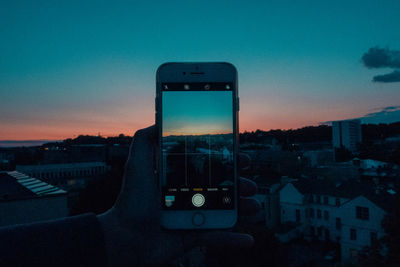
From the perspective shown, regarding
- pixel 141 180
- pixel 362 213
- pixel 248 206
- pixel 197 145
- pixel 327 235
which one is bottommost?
pixel 327 235

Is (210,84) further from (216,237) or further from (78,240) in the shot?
(78,240)

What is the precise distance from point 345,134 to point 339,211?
61022mm

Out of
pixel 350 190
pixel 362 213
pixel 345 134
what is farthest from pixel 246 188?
pixel 345 134

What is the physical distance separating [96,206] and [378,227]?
19765 millimetres

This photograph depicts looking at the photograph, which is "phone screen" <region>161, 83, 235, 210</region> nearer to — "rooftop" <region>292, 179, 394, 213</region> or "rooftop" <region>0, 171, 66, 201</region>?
"rooftop" <region>0, 171, 66, 201</region>

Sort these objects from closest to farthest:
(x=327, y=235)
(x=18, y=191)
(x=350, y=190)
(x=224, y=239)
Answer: (x=224, y=239) → (x=18, y=191) → (x=350, y=190) → (x=327, y=235)

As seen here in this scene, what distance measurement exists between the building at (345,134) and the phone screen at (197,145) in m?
76.4

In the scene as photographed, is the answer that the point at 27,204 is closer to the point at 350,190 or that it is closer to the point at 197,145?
the point at 197,145

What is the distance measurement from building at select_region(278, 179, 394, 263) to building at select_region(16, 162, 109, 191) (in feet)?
71.7

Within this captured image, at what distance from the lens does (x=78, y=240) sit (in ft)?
5.90

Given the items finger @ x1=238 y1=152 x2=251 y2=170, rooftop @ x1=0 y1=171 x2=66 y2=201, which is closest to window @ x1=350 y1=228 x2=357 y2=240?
rooftop @ x1=0 y1=171 x2=66 y2=201

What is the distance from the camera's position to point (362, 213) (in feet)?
Answer: 55.1

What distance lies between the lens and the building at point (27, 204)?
797cm

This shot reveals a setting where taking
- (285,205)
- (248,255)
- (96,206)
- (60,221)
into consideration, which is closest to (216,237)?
(60,221)
